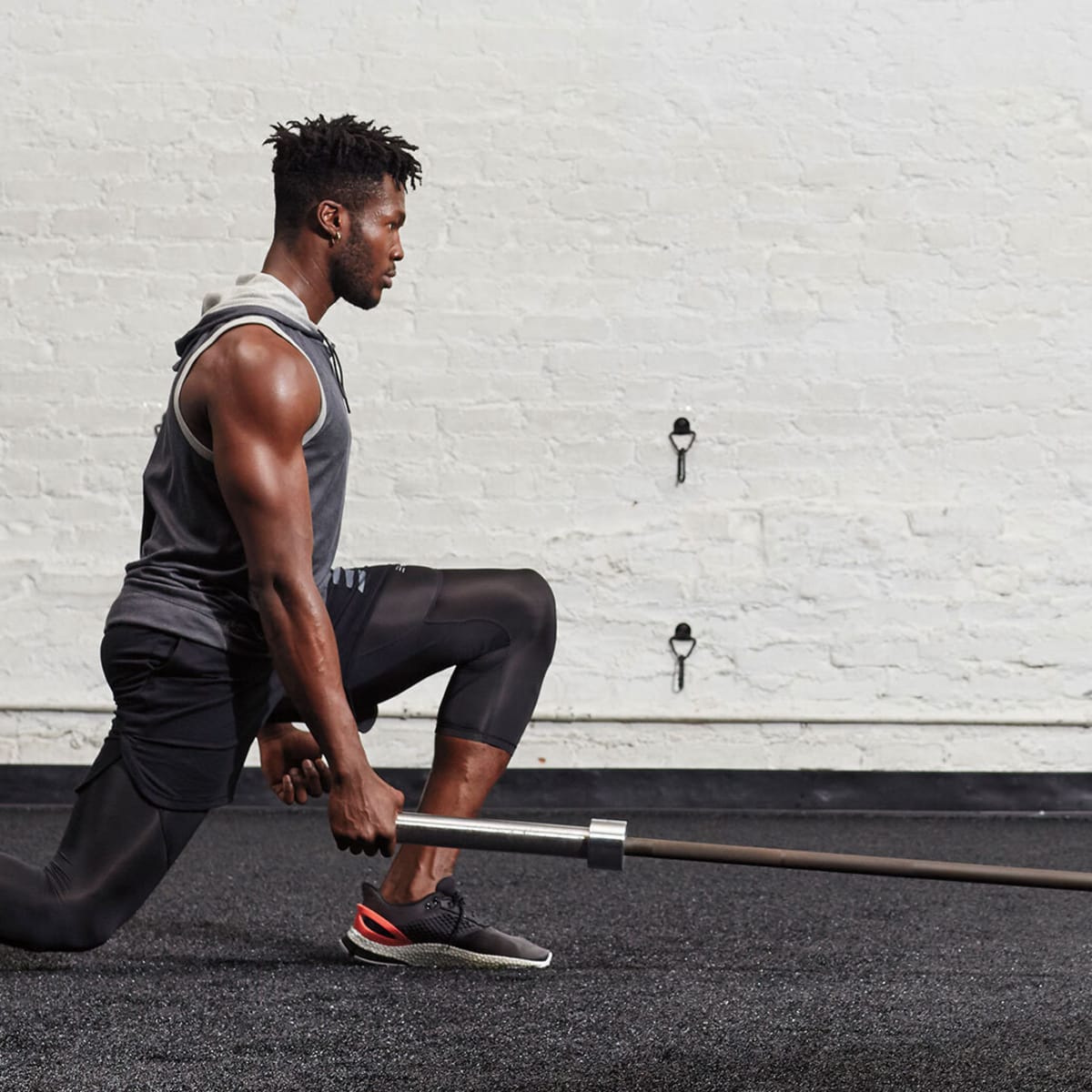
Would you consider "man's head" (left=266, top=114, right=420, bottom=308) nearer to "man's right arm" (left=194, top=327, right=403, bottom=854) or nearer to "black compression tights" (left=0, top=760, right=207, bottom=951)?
"man's right arm" (left=194, top=327, right=403, bottom=854)

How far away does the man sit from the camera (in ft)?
5.41

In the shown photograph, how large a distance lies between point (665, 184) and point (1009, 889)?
6.76 feet

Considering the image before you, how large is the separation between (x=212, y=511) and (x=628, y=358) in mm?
2282

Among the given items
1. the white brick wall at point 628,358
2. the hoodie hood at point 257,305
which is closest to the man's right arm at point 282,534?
the hoodie hood at point 257,305

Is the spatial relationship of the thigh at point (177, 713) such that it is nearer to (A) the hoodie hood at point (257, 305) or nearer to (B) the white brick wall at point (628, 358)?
(A) the hoodie hood at point (257, 305)

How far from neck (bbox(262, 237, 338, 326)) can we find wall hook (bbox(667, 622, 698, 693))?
7.27 ft

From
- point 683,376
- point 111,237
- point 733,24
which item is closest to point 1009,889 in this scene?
point 683,376

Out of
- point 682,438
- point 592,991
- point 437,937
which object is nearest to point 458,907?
point 437,937

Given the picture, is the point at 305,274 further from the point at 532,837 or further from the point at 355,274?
the point at 532,837

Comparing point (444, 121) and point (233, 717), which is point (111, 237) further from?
point (233, 717)

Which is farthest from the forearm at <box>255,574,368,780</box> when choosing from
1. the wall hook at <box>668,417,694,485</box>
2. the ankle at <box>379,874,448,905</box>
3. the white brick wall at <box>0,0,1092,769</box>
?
the wall hook at <box>668,417,694,485</box>

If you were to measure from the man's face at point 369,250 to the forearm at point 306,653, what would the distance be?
17.3 inches

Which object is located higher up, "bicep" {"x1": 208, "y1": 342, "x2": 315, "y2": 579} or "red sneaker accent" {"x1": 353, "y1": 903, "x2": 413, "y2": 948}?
"bicep" {"x1": 208, "y1": 342, "x2": 315, "y2": 579}

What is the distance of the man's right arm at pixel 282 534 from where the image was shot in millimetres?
1641
